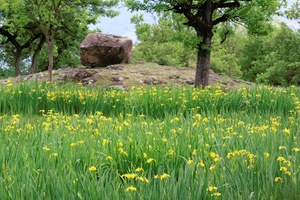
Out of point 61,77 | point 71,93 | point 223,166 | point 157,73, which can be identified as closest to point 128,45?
point 157,73

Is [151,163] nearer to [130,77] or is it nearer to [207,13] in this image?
[207,13]

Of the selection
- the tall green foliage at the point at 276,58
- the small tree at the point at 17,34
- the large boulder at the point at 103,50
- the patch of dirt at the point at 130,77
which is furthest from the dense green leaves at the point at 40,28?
the tall green foliage at the point at 276,58

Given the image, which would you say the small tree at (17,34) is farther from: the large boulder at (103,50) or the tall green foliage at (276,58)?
the tall green foliage at (276,58)

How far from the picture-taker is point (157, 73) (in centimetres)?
1856

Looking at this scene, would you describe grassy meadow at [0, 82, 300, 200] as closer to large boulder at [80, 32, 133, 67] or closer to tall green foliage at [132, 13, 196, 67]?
large boulder at [80, 32, 133, 67]

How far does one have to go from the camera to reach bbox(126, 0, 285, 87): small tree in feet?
42.6

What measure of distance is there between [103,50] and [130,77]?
3.40m

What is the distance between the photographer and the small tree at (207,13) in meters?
13.0

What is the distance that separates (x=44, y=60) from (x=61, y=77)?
64.9 ft

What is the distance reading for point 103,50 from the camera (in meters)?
19.7

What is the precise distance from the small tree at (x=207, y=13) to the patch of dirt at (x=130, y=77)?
2.30 m

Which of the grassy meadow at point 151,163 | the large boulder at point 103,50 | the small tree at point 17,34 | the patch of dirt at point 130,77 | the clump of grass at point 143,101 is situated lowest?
the grassy meadow at point 151,163

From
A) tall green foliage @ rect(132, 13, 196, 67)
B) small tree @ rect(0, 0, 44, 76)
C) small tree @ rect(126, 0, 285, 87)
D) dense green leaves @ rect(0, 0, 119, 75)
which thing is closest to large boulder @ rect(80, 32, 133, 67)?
dense green leaves @ rect(0, 0, 119, 75)

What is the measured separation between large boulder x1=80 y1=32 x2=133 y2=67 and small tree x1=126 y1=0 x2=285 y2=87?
224 inches
